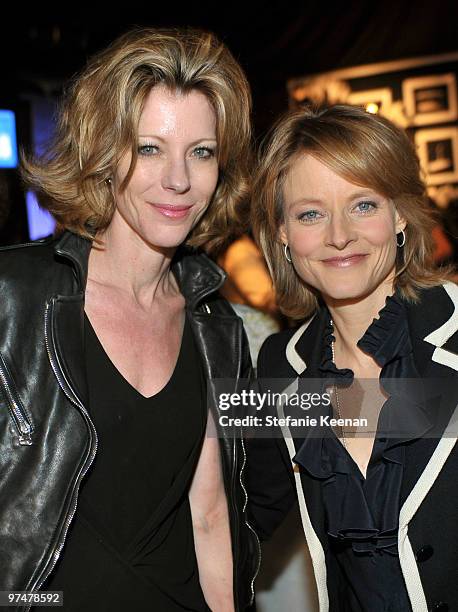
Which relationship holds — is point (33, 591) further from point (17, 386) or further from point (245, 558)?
point (245, 558)

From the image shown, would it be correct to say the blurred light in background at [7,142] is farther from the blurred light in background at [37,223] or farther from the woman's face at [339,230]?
the woman's face at [339,230]

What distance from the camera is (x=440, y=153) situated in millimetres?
6078

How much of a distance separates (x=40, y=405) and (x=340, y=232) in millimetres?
987

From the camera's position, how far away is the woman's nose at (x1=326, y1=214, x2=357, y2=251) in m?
2.42

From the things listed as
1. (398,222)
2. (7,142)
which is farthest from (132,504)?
(7,142)

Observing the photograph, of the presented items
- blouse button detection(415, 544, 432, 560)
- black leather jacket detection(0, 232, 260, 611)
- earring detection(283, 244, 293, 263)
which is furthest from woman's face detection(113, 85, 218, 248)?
blouse button detection(415, 544, 432, 560)

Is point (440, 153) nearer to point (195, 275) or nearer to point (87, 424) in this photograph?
point (195, 275)

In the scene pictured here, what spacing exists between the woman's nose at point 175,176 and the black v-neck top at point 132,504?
0.47 m

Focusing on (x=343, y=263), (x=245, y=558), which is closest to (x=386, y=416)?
(x=343, y=263)

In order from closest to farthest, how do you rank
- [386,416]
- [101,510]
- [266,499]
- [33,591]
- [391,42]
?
[33,591] → [101,510] → [386,416] → [266,499] → [391,42]

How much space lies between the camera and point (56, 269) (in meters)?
2.29

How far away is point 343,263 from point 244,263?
168 cm

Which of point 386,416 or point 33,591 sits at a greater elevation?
point 386,416

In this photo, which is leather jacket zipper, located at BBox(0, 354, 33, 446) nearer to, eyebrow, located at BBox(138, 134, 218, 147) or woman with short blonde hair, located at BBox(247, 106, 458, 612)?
eyebrow, located at BBox(138, 134, 218, 147)
